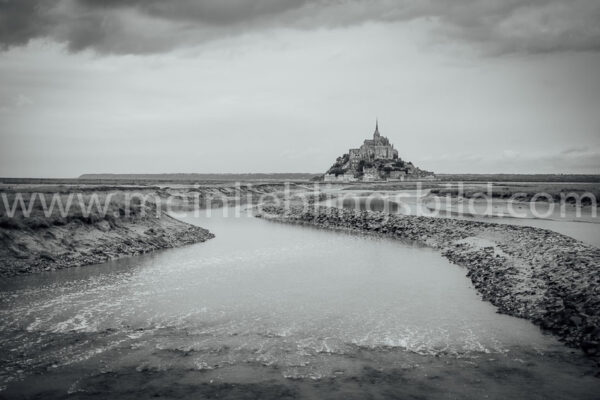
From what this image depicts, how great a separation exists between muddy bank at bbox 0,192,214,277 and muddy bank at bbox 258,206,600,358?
57.6 ft

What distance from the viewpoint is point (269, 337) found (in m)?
11.7

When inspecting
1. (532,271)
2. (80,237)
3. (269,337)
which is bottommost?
(269,337)

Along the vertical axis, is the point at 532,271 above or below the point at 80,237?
below

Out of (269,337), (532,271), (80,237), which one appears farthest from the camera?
(80,237)

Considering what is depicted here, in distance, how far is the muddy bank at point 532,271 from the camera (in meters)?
11.7

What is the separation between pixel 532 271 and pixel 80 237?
22083 millimetres

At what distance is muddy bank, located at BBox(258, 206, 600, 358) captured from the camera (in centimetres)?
1170

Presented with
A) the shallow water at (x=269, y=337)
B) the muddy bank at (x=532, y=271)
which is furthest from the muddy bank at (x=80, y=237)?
the muddy bank at (x=532, y=271)

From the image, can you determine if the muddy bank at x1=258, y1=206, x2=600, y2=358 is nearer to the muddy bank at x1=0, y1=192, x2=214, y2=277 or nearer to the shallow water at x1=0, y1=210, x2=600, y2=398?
the shallow water at x1=0, y1=210, x2=600, y2=398

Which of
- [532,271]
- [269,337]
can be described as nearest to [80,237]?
[269,337]

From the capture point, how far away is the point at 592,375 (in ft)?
30.6

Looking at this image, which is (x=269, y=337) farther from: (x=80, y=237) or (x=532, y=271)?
(x=80, y=237)

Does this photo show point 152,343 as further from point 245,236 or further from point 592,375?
point 245,236

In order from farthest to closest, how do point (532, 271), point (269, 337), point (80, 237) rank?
1. point (80, 237)
2. point (532, 271)
3. point (269, 337)
